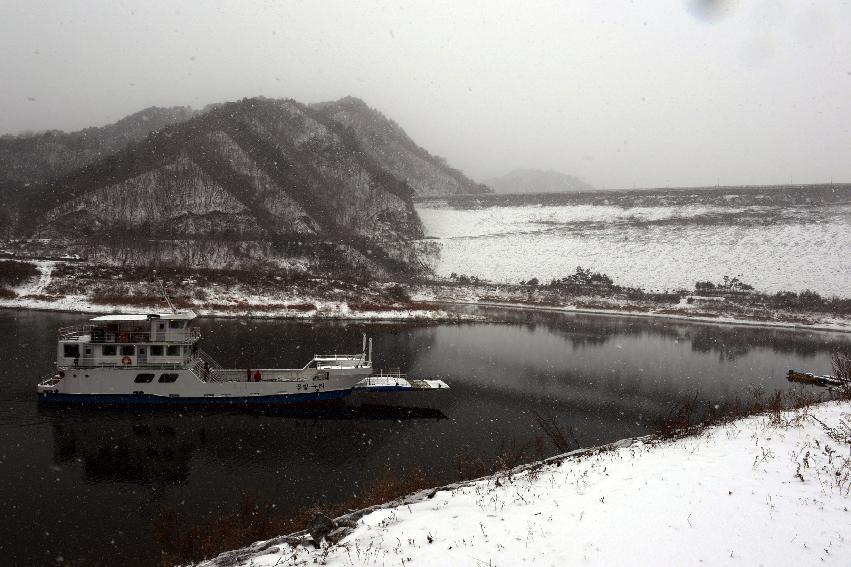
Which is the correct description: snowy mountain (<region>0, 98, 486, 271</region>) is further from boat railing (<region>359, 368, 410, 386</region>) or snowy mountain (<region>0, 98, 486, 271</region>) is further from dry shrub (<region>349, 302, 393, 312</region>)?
boat railing (<region>359, 368, 410, 386</region>)

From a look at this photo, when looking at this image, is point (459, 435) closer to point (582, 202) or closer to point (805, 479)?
point (805, 479)

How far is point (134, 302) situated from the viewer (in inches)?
2035

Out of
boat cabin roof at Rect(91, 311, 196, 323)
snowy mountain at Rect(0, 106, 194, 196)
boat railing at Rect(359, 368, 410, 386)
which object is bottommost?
boat railing at Rect(359, 368, 410, 386)

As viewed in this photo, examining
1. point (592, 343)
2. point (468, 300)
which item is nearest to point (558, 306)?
point (468, 300)

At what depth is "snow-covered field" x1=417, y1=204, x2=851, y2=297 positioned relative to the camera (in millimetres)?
72250

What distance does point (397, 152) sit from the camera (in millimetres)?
151125

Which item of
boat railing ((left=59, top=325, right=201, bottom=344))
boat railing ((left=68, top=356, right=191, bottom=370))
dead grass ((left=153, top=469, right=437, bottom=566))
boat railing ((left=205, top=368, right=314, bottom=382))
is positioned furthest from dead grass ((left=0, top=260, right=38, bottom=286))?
dead grass ((left=153, top=469, right=437, bottom=566))

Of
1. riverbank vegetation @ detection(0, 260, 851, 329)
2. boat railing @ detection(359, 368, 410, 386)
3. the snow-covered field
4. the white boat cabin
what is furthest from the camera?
the snow-covered field

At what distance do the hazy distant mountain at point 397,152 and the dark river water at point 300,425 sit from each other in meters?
105

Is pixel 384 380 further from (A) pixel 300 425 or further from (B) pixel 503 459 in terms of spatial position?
(B) pixel 503 459

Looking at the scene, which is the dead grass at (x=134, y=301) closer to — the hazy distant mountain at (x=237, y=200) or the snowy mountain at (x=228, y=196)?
the snowy mountain at (x=228, y=196)

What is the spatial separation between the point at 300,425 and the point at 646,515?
18934 millimetres

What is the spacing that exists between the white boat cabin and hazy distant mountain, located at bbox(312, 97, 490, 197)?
378 feet

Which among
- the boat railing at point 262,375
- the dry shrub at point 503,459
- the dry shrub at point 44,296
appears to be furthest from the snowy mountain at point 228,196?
the dry shrub at point 503,459
